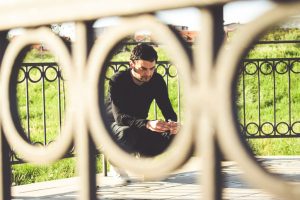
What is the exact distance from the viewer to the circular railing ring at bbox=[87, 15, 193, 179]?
2.33 ft

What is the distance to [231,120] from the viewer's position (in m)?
0.68

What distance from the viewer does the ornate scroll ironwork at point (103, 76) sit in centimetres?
67

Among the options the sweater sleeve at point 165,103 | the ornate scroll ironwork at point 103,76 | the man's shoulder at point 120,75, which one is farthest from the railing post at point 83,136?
the sweater sleeve at point 165,103

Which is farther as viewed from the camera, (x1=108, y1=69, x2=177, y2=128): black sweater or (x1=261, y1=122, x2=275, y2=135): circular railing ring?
(x1=261, y1=122, x2=275, y2=135): circular railing ring

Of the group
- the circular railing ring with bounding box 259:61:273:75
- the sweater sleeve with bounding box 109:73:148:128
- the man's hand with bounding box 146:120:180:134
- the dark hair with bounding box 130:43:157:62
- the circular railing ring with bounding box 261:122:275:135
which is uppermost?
the dark hair with bounding box 130:43:157:62

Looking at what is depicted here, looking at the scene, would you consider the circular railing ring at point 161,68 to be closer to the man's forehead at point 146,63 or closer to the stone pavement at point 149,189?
the stone pavement at point 149,189

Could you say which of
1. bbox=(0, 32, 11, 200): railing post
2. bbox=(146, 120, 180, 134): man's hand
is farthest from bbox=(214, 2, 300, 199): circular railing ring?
bbox=(146, 120, 180, 134): man's hand

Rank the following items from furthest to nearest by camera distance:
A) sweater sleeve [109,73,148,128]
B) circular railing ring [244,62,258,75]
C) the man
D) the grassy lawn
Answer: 1. the grassy lawn
2. circular railing ring [244,62,258,75]
3. sweater sleeve [109,73,148,128]
4. the man

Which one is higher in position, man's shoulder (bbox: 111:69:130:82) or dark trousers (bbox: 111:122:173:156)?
man's shoulder (bbox: 111:69:130:82)

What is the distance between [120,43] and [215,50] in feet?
0.47

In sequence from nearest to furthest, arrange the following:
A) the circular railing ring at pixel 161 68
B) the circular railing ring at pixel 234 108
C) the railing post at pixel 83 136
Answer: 1. the circular railing ring at pixel 234 108
2. the railing post at pixel 83 136
3. the circular railing ring at pixel 161 68

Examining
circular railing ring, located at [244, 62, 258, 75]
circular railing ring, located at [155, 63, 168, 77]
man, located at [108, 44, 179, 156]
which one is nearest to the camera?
man, located at [108, 44, 179, 156]

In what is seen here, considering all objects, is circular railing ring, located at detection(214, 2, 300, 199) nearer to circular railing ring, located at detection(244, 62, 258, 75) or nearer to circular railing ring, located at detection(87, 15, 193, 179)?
circular railing ring, located at detection(87, 15, 193, 179)

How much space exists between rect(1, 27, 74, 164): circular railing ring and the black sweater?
3.10 metres
